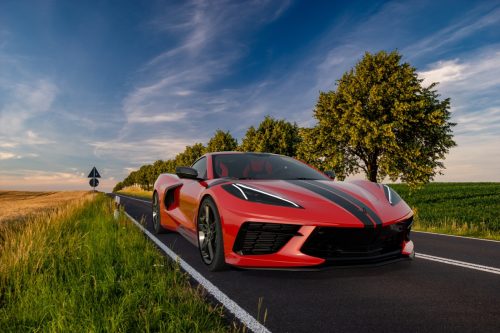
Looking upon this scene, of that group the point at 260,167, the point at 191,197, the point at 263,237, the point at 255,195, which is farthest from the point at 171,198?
the point at 263,237

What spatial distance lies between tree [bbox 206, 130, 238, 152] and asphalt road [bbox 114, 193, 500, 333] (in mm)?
37374

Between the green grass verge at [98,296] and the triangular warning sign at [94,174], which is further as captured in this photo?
the triangular warning sign at [94,174]

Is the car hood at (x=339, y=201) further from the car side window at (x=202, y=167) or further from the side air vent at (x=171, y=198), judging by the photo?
the side air vent at (x=171, y=198)

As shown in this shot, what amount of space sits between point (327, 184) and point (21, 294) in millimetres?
3311

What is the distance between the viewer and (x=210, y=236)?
4293 millimetres

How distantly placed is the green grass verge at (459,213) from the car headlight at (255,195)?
749 centimetres

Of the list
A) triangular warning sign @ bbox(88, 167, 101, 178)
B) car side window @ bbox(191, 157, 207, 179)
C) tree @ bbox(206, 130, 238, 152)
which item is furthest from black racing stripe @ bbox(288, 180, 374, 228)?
tree @ bbox(206, 130, 238, 152)

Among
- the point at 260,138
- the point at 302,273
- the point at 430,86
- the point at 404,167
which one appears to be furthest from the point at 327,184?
the point at 260,138

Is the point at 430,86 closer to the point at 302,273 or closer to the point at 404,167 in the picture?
the point at 404,167

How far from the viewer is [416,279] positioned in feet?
13.0

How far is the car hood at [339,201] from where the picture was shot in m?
3.42

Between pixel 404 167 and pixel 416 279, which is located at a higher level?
pixel 404 167

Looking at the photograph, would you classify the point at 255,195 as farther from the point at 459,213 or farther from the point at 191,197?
the point at 459,213

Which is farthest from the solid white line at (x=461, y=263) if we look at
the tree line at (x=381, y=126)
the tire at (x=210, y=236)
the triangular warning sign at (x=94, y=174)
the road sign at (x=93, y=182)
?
the road sign at (x=93, y=182)
